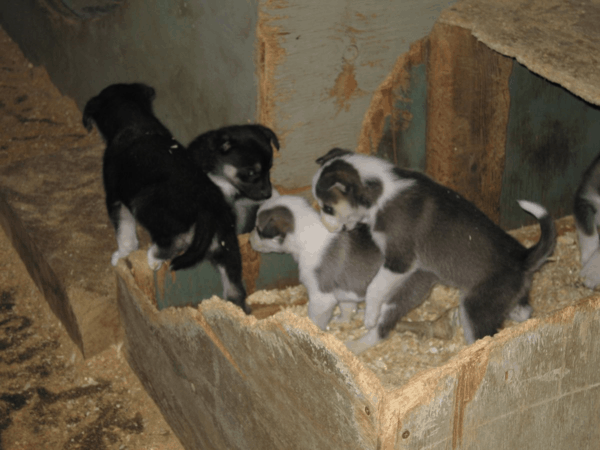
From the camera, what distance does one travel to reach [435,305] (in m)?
4.44

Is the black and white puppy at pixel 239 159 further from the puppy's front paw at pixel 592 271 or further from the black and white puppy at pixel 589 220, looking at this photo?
the puppy's front paw at pixel 592 271

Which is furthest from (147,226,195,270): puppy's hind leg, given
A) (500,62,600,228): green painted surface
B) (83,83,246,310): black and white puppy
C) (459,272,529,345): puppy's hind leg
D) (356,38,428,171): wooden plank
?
(500,62,600,228): green painted surface

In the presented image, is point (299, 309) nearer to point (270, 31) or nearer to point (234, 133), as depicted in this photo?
point (234, 133)

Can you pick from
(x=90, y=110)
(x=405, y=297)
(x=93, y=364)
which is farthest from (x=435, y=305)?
(x=90, y=110)

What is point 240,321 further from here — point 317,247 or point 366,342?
point 366,342

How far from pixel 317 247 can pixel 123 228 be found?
1.16 m

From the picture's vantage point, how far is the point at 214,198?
12.2ft

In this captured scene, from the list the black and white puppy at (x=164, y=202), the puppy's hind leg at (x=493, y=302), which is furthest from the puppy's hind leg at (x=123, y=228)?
the puppy's hind leg at (x=493, y=302)

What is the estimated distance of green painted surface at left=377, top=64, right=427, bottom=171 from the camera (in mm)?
4109

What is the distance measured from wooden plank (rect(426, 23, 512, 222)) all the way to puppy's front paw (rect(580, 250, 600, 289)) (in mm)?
699

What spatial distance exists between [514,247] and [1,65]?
596cm

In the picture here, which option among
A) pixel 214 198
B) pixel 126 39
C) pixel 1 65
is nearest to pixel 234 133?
pixel 214 198

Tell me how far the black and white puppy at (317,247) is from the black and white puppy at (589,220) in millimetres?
1297

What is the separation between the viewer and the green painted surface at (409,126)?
13.5ft
